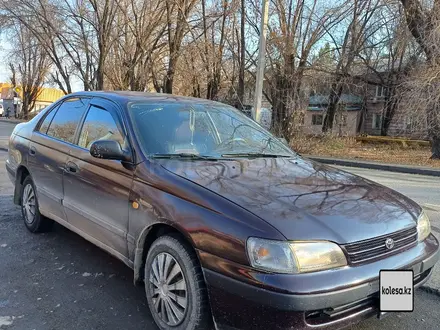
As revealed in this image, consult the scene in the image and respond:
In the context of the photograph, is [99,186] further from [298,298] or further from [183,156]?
[298,298]

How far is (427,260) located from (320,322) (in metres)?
0.98

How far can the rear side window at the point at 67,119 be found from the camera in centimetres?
404

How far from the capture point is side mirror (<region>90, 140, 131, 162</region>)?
10.1 feet

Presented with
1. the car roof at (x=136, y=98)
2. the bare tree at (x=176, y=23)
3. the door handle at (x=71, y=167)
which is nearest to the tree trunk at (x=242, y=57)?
the bare tree at (x=176, y=23)

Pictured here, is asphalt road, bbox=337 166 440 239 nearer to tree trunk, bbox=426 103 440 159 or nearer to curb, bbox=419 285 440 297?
curb, bbox=419 285 440 297

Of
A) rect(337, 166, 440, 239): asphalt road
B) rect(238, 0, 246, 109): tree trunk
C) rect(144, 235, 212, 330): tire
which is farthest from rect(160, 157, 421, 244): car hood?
rect(238, 0, 246, 109): tree trunk

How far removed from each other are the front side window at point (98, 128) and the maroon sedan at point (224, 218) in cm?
1

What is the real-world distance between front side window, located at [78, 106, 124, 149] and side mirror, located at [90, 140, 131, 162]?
0.22 m

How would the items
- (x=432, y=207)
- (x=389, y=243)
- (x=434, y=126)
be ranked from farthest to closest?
(x=434, y=126) → (x=432, y=207) → (x=389, y=243)

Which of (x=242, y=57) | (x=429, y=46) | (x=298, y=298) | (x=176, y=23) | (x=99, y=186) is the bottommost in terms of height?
(x=298, y=298)

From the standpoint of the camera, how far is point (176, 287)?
2625mm

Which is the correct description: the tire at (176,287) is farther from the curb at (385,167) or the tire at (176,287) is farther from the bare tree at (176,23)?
the bare tree at (176,23)

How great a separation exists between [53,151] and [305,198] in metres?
2.79

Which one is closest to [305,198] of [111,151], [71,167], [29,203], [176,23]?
[111,151]
